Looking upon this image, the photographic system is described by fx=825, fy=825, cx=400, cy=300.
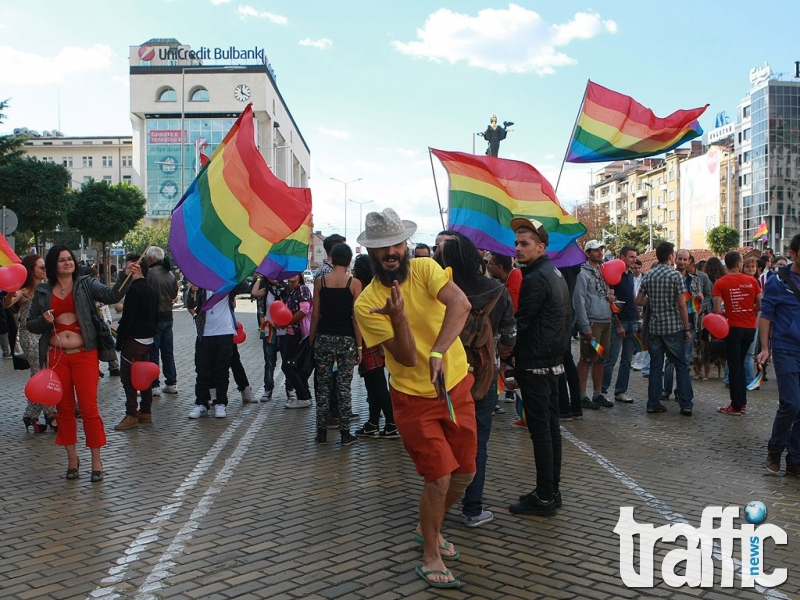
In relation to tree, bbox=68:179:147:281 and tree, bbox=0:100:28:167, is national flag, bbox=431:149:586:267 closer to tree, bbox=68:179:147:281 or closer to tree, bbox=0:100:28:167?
tree, bbox=0:100:28:167

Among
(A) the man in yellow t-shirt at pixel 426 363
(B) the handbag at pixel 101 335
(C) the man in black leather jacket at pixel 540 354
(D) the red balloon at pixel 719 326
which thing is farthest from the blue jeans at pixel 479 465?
(D) the red balloon at pixel 719 326

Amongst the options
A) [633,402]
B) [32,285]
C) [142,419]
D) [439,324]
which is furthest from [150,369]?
[633,402]

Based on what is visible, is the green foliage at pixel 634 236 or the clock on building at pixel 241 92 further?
the clock on building at pixel 241 92

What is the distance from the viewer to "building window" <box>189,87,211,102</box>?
104 meters

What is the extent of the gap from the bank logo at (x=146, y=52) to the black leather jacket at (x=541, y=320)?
11059cm

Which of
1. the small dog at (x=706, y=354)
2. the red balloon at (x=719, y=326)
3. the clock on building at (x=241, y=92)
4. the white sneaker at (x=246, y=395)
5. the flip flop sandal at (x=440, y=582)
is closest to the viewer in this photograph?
the flip flop sandal at (x=440, y=582)

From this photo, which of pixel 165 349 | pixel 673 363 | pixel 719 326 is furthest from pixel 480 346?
pixel 165 349

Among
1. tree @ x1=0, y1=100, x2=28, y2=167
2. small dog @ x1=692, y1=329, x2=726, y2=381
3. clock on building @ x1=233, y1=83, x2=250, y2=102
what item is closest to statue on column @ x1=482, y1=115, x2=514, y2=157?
small dog @ x1=692, y1=329, x2=726, y2=381

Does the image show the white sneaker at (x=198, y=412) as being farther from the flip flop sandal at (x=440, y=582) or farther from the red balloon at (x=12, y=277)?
the flip flop sandal at (x=440, y=582)

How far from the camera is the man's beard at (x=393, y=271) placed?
4.50m

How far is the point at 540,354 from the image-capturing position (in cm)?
570

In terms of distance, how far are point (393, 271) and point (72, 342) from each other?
3.60m

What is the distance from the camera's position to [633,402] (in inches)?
424

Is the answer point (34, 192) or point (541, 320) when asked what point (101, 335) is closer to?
point (541, 320)
